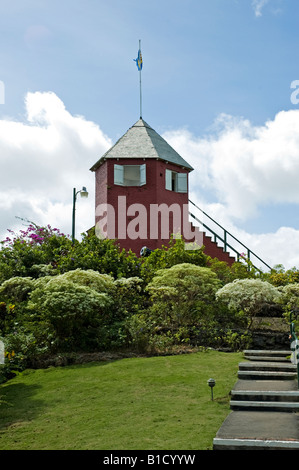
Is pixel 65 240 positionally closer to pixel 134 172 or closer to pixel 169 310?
pixel 134 172

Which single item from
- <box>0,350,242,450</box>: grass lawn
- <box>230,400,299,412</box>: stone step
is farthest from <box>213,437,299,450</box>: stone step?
<box>230,400,299,412</box>: stone step

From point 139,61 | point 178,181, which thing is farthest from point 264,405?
point 139,61

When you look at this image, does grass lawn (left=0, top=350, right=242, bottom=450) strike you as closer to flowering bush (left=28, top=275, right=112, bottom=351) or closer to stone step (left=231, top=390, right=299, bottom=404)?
stone step (left=231, top=390, right=299, bottom=404)

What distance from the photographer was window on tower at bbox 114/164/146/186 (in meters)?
21.1

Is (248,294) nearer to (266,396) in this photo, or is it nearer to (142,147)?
(266,396)

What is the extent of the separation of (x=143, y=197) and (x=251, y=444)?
16536mm

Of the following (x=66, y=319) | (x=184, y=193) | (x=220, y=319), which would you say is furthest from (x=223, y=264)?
(x=66, y=319)

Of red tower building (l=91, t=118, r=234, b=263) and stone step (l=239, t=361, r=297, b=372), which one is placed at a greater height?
red tower building (l=91, t=118, r=234, b=263)

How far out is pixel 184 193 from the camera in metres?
22.4

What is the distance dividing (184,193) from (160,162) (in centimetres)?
208

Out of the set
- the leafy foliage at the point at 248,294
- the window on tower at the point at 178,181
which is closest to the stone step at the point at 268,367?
the leafy foliage at the point at 248,294

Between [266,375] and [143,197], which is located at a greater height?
[143,197]

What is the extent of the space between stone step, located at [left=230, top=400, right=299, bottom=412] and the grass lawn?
17 centimetres

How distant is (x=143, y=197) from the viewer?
21125 mm
